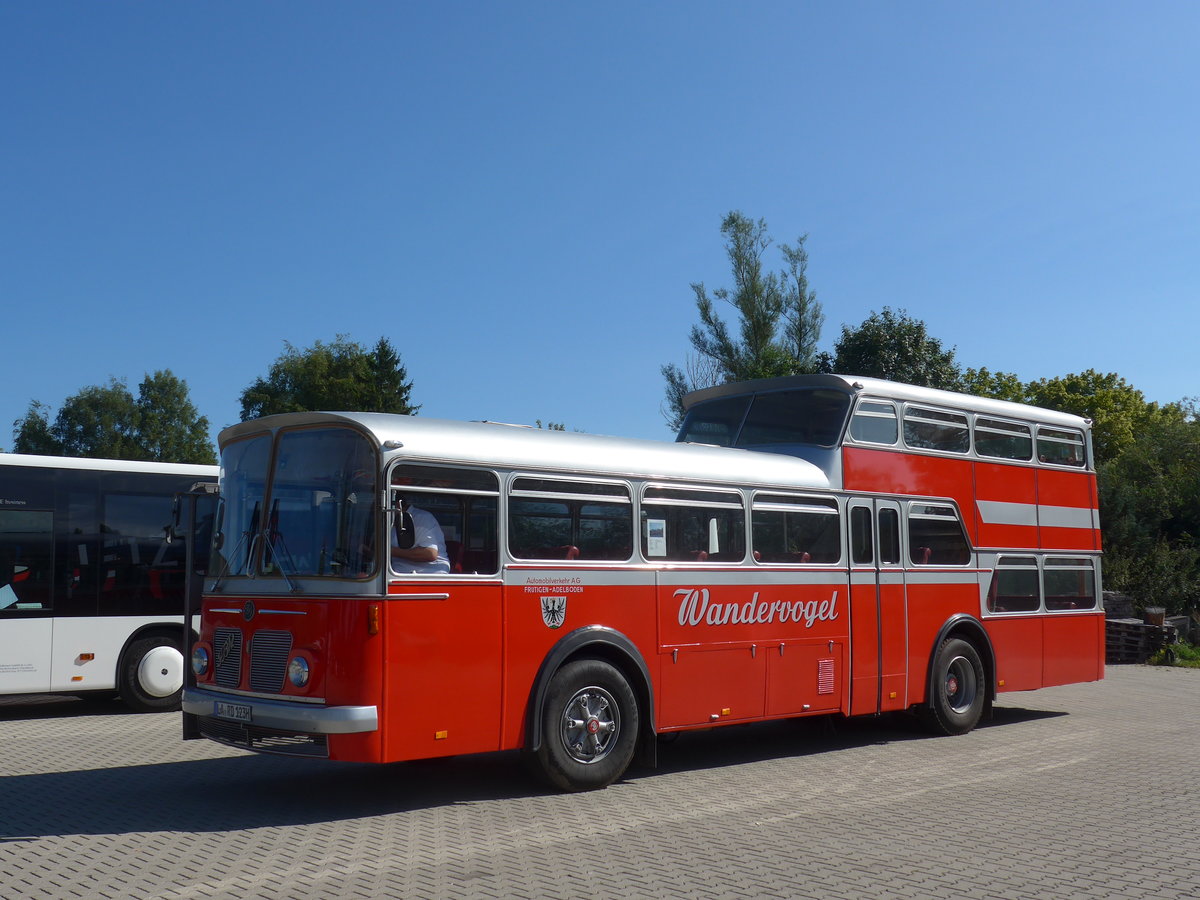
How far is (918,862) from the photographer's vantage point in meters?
6.93

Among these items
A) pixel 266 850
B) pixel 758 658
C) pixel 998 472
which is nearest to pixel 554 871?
pixel 266 850

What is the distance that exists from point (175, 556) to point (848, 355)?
75.4 ft

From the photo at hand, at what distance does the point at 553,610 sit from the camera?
9023mm

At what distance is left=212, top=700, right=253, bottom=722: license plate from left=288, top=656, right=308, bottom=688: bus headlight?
0.42 metres

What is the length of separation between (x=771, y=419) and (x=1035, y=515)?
3873mm

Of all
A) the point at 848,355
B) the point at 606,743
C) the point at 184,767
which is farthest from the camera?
the point at 848,355

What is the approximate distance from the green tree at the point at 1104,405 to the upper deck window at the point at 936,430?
51102 millimetres

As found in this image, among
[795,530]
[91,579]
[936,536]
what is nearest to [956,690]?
[936,536]

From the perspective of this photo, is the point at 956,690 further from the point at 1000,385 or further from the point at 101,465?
the point at 1000,385

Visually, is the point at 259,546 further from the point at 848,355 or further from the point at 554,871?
the point at 848,355

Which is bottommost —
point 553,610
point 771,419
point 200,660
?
point 200,660

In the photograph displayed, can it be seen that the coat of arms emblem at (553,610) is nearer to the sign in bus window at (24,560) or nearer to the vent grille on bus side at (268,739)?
the vent grille on bus side at (268,739)

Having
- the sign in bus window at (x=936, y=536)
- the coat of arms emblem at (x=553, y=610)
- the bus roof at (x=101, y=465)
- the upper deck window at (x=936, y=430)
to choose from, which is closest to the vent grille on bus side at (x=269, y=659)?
the coat of arms emblem at (x=553, y=610)

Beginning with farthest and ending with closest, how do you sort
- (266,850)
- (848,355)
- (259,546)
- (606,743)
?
(848,355)
(606,743)
(259,546)
(266,850)
